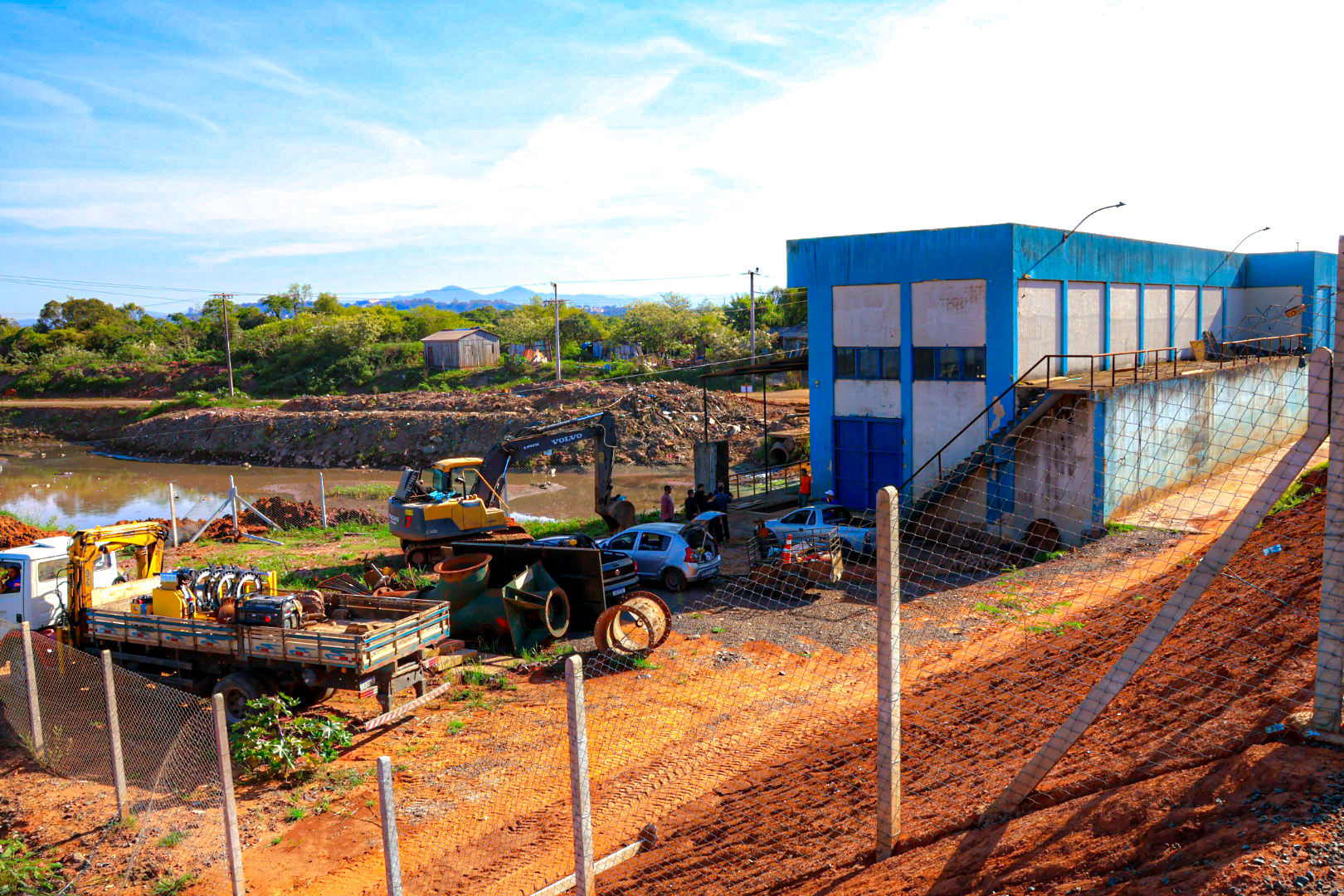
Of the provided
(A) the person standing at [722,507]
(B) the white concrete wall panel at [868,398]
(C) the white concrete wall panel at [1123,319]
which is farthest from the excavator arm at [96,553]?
(C) the white concrete wall panel at [1123,319]

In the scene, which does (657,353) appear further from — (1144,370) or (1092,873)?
(1092,873)

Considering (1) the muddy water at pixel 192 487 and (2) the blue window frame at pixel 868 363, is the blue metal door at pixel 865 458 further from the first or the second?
(1) the muddy water at pixel 192 487

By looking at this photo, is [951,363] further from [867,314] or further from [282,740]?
[282,740]

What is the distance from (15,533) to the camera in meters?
23.8

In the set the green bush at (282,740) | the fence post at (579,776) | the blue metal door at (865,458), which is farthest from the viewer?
the blue metal door at (865,458)

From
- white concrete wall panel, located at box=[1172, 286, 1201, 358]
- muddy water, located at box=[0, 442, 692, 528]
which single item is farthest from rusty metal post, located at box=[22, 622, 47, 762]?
white concrete wall panel, located at box=[1172, 286, 1201, 358]

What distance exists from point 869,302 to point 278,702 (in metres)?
18.2

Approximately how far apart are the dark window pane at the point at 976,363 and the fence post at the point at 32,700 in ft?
65.5

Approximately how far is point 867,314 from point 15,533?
22.8m

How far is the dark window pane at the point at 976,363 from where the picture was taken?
23.2 metres

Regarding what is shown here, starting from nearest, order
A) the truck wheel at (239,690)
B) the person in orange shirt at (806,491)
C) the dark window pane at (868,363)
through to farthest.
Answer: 1. the truck wheel at (239,690)
2. the dark window pane at (868,363)
3. the person in orange shirt at (806,491)

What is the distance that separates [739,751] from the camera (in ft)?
33.7

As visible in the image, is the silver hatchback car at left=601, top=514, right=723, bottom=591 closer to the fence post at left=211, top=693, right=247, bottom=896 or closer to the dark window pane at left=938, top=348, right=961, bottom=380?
the dark window pane at left=938, top=348, right=961, bottom=380

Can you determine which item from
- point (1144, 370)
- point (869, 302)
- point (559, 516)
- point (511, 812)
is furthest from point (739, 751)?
point (559, 516)
